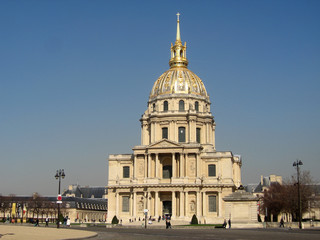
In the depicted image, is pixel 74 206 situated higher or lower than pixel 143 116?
lower

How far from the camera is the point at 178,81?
87.8m

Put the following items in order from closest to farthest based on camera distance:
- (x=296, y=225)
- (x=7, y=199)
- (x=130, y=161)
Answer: (x=296, y=225) < (x=130, y=161) < (x=7, y=199)

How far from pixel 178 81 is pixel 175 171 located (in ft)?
61.0

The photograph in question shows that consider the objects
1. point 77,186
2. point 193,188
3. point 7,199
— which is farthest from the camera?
point 77,186

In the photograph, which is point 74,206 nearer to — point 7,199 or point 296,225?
point 7,199

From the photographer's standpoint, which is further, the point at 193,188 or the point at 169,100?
the point at 169,100

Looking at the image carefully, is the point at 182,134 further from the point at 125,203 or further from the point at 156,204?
the point at 125,203

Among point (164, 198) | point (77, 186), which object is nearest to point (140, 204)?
point (164, 198)

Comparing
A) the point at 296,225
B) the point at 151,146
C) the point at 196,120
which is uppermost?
the point at 196,120

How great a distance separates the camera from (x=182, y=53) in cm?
9356

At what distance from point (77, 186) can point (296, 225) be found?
89.7m

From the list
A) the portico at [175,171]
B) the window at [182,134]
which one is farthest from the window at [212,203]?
the window at [182,134]

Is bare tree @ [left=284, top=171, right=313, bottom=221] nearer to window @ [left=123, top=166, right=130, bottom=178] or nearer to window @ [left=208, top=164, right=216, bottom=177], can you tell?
window @ [left=208, top=164, right=216, bottom=177]

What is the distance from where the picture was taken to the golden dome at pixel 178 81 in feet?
287
